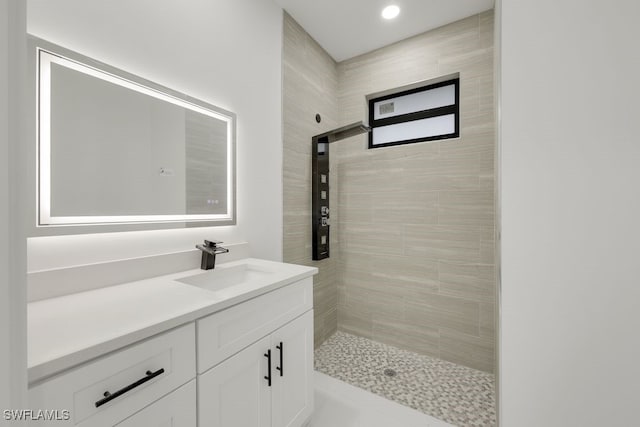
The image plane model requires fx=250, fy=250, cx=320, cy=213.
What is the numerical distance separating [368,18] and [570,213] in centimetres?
211

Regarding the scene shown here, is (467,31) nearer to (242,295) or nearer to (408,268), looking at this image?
(408,268)

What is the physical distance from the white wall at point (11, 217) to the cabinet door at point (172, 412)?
424mm

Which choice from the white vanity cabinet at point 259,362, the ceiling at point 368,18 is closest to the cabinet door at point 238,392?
the white vanity cabinet at point 259,362

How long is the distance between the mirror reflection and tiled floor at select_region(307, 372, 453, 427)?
141 cm

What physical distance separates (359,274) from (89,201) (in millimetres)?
2152

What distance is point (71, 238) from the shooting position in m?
0.99

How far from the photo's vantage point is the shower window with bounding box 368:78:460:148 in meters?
2.25

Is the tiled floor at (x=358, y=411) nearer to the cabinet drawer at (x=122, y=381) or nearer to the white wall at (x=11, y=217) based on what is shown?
the cabinet drawer at (x=122, y=381)

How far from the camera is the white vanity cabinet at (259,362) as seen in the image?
88cm

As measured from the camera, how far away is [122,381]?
65cm

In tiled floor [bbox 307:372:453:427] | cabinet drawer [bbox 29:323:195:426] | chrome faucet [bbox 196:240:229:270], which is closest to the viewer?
cabinet drawer [bbox 29:323:195:426]

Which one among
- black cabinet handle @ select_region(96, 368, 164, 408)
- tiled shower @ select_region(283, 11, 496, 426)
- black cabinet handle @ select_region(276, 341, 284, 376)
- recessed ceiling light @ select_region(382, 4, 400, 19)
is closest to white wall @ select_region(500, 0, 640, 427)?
black cabinet handle @ select_region(276, 341, 284, 376)

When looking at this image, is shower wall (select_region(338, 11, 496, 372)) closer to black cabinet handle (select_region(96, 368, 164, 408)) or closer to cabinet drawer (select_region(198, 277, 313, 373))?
cabinet drawer (select_region(198, 277, 313, 373))

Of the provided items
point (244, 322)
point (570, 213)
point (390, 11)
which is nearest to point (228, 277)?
point (244, 322)
